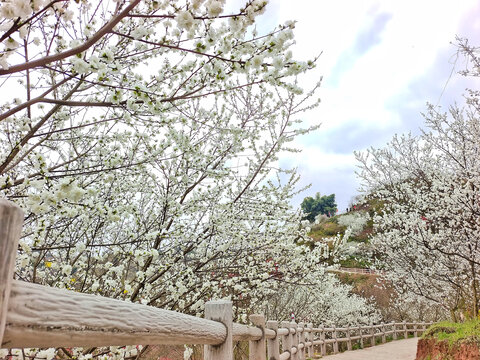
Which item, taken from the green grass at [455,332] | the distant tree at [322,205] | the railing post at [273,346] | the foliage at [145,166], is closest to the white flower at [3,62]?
the foliage at [145,166]

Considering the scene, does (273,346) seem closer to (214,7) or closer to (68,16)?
(214,7)

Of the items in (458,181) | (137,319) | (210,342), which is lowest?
(210,342)

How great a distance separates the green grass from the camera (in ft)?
20.2

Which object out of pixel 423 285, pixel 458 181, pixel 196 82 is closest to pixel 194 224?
pixel 196 82

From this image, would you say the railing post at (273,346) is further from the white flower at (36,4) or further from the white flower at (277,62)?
the white flower at (36,4)

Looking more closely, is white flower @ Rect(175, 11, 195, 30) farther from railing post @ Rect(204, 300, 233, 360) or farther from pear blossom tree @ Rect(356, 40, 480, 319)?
pear blossom tree @ Rect(356, 40, 480, 319)

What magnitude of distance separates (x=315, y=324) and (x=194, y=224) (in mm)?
12341

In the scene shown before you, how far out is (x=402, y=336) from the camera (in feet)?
57.7

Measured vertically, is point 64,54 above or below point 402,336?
above

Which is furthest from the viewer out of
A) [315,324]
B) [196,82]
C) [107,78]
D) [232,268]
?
[315,324]

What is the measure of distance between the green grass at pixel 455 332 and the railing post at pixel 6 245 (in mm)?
7176

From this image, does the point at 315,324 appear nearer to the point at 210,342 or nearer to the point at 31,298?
the point at 210,342

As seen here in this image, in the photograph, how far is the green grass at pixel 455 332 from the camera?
20.2ft

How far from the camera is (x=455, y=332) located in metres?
7.03
